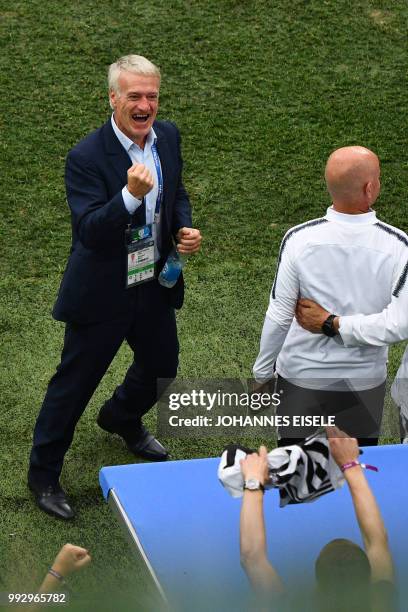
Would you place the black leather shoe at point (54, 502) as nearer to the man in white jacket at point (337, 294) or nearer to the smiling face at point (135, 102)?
the man in white jacket at point (337, 294)

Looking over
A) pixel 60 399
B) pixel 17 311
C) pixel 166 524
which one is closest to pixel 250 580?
pixel 166 524

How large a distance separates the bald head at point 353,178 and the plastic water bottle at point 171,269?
76 cm

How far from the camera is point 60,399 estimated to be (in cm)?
369

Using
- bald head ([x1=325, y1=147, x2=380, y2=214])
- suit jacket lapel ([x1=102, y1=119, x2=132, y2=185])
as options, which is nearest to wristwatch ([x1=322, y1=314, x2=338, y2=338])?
bald head ([x1=325, y1=147, x2=380, y2=214])

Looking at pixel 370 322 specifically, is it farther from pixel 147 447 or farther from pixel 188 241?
pixel 147 447

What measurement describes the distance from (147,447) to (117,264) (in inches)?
37.5

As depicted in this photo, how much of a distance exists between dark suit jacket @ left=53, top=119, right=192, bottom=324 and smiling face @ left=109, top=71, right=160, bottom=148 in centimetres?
7

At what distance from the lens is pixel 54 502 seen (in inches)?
150

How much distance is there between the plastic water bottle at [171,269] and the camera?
3.55 metres

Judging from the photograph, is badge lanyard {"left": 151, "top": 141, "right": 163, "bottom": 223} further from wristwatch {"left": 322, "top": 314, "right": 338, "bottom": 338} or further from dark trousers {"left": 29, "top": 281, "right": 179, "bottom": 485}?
wristwatch {"left": 322, "top": 314, "right": 338, "bottom": 338}

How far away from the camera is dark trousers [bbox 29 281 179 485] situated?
11.8 feet

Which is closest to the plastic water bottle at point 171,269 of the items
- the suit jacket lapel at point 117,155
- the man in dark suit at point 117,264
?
the man in dark suit at point 117,264

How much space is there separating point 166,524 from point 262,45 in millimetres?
4417

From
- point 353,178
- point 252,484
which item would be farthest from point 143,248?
point 252,484
